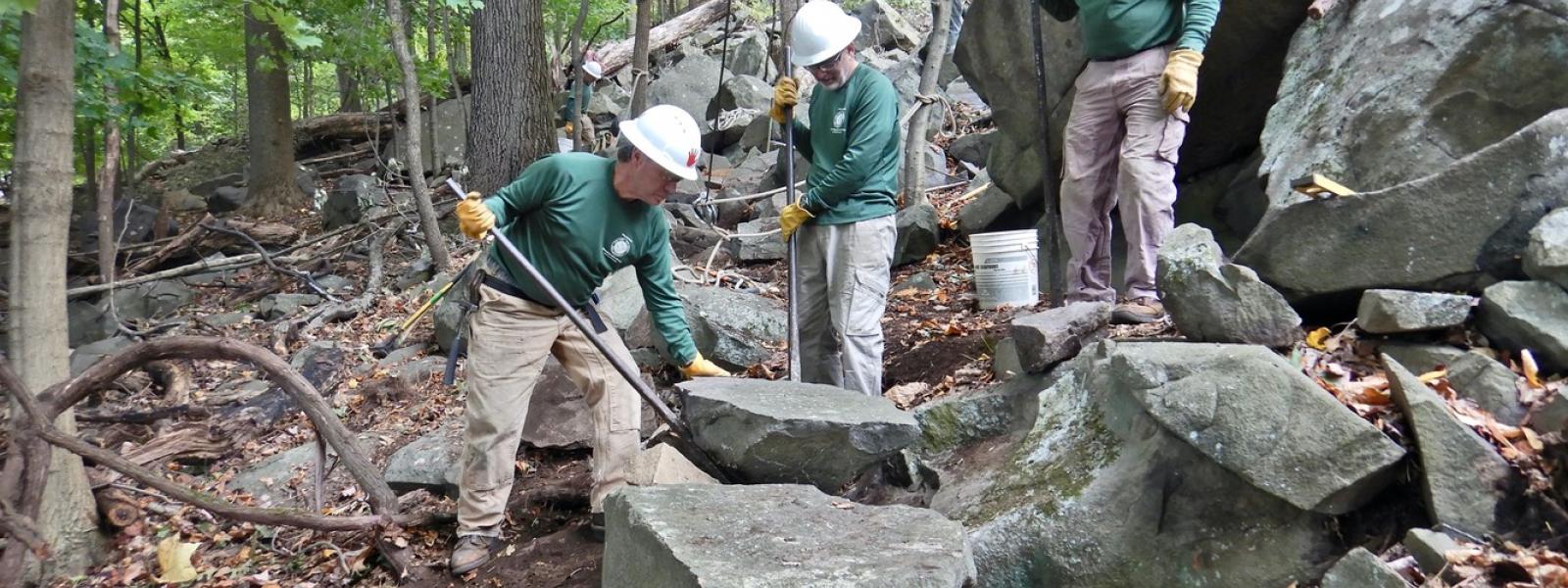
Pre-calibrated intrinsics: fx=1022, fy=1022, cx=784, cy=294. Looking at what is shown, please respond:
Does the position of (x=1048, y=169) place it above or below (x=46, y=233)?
above

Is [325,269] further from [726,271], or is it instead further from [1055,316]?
[1055,316]

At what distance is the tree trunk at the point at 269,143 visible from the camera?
44.3 feet

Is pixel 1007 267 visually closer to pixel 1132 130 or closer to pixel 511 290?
pixel 1132 130

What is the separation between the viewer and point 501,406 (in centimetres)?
435

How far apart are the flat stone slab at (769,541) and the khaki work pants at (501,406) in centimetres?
113

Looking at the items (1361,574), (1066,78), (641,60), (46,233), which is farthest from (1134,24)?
(641,60)

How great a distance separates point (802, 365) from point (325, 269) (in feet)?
25.5

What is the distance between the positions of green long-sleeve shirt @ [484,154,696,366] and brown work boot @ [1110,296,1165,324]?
2.10m

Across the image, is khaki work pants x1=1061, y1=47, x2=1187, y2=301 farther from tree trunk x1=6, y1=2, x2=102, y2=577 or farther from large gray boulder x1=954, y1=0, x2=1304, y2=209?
tree trunk x1=6, y1=2, x2=102, y2=577

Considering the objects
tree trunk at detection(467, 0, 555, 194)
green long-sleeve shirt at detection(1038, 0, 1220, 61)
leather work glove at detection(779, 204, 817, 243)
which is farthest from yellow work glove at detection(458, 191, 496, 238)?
tree trunk at detection(467, 0, 555, 194)

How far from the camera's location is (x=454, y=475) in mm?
5363

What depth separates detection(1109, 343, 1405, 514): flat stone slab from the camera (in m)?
2.96

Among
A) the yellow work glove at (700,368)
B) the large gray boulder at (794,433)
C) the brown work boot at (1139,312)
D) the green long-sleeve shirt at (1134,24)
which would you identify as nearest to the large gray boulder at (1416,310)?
the brown work boot at (1139,312)

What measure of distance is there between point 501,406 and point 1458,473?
3.43m
